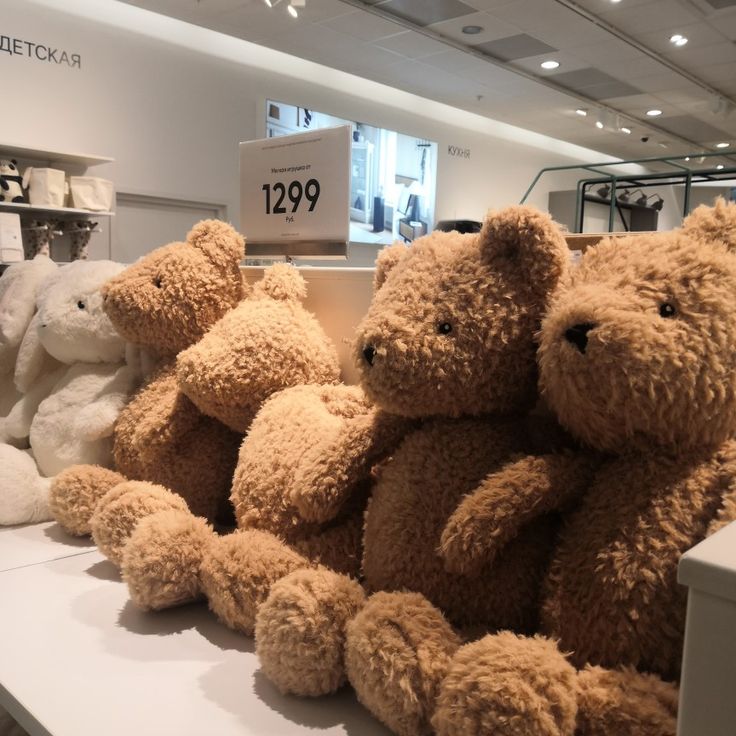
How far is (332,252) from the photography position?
136cm

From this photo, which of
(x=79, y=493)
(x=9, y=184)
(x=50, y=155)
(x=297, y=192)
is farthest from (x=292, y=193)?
(x=50, y=155)

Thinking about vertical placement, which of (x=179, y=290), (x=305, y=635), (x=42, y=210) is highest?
(x=42, y=210)

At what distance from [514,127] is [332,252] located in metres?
8.02

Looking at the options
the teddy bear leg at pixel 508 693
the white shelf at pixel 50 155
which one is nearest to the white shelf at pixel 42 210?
the white shelf at pixel 50 155

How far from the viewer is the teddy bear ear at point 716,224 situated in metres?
0.66

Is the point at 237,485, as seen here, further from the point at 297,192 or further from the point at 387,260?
the point at 297,192

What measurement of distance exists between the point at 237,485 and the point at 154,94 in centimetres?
489

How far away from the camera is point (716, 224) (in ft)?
2.20

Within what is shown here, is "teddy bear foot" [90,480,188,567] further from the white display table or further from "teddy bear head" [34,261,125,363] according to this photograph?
"teddy bear head" [34,261,125,363]

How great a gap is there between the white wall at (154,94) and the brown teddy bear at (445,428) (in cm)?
437

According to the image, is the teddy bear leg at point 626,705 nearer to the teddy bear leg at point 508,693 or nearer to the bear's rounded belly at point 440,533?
the teddy bear leg at point 508,693

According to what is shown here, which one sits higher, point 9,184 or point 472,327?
point 9,184

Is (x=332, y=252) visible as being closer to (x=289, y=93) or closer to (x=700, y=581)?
(x=700, y=581)

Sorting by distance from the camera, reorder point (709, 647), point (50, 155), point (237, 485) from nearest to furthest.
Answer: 1. point (709, 647)
2. point (237, 485)
3. point (50, 155)
